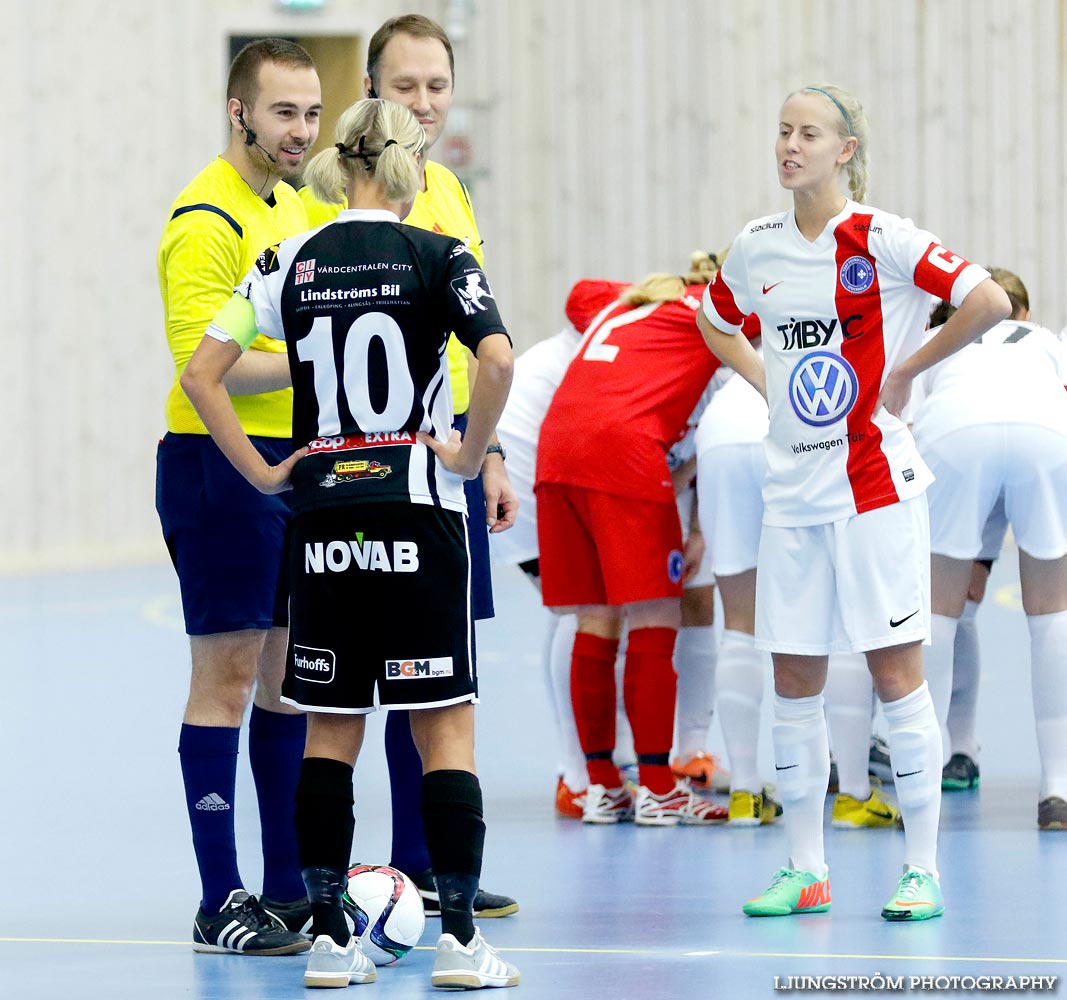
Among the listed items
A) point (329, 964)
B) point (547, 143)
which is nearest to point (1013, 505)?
point (329, 964)

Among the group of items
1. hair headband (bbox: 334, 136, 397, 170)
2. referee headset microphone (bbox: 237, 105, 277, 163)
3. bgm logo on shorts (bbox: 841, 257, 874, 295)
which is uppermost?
referee headset microphone (bbox: 237, 105, 277, 163)

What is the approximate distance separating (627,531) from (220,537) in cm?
165

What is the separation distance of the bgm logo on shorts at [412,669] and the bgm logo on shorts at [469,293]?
0.60 meters

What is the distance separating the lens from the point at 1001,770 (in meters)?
5.56

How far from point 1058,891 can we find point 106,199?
33.0 ft

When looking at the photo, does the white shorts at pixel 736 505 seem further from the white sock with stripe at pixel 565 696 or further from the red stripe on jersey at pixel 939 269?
the red stripe on jersey at pixel 939 269

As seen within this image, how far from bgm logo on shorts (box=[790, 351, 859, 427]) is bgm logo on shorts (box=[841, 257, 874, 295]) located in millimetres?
143

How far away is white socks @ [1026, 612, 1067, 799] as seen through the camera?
478cm

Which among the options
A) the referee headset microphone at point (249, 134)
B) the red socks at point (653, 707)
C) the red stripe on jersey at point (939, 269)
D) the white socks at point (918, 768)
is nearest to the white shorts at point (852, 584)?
the white socks at point (918, 768)

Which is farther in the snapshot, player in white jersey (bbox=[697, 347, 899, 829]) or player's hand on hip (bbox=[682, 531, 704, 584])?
player's hand on hip (bbox=[682, 531, 704, 584])

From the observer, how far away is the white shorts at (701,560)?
5.37 m

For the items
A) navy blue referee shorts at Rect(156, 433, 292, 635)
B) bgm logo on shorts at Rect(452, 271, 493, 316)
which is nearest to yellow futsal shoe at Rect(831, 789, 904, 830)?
navy blue referee shorts at Rect(156, 433, 292, 635)

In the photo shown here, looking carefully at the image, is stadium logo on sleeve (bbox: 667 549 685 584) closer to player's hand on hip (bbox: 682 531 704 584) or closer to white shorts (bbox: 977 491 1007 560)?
player's hand on hip (bbox: 682 531 704 584)

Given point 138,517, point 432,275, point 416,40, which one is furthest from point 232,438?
point 138,517
